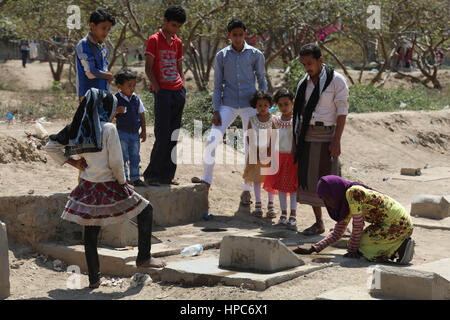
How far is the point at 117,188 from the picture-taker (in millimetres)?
4746

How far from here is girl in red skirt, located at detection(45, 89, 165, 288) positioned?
4625mm

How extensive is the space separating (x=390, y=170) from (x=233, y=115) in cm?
490

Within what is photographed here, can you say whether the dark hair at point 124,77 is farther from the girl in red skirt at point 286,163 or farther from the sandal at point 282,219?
the sandal at point 282,219

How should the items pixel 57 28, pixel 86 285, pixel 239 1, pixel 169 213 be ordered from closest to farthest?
pixel 86 285 → pixel 169 213 → pixel 239 1 → pixel 57 28

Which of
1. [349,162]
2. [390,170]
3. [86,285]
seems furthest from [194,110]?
[86,285]

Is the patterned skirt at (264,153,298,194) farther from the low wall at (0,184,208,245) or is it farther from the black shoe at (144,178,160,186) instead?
the low wall at (0,184,208,245)

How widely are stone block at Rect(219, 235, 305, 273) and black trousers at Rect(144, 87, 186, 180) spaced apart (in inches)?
83.1

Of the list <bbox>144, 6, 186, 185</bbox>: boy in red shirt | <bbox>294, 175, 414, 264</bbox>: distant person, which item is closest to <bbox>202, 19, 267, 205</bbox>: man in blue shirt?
<bbox>144, 6, 186, 185</bbox>: boy in red shirt

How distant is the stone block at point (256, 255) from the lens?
472 cm

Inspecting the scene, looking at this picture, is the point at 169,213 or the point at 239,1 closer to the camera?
the point at 169,213

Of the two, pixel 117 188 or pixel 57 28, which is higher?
pixel 57 28

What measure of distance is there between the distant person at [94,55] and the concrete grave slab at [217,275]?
1863 mm

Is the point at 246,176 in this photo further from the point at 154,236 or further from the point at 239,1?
the point at 239,1

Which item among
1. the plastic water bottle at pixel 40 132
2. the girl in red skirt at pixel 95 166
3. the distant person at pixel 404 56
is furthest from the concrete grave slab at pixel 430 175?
the distant person at pixel 404 56
